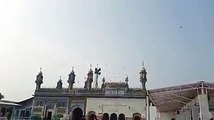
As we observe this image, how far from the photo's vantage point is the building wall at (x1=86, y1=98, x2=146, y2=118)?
115 feet

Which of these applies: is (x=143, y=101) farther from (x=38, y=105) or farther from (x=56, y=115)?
(x=38, y=105)

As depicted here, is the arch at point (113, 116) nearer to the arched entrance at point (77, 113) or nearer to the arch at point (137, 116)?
the arch at point (137, 116)

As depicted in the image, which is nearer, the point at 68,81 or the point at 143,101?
the point at 143,101

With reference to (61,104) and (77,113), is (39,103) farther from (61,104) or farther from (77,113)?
(77,113)

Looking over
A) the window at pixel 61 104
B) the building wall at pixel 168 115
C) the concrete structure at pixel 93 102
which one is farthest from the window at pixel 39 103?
the building wall at pixel 168 115

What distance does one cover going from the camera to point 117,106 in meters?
35.7

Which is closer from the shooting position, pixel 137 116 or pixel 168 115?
pixel 168 115

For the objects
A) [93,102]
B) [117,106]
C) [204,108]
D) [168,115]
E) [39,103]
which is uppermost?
[93,102]

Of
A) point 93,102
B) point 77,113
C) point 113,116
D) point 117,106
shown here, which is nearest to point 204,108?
point 117,106

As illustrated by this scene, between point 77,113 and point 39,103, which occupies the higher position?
point 39,103

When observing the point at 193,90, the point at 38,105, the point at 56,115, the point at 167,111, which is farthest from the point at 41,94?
the point at 193,90

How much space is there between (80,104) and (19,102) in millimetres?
9862

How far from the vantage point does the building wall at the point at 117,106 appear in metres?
35.1

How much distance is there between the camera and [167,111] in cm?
3372
